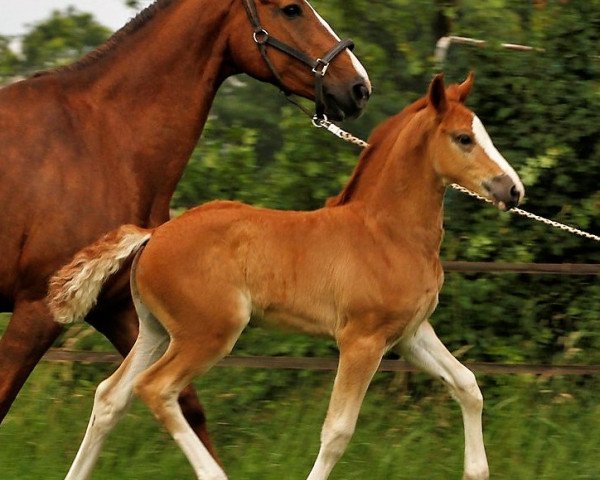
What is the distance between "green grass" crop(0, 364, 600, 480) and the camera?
5.31 m

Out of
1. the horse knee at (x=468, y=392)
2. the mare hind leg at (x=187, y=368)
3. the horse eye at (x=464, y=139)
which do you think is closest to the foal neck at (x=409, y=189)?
the horse eye at (x=464, y=139)

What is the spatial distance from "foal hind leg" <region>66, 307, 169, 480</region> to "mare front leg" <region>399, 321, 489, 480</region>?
3.01 ft

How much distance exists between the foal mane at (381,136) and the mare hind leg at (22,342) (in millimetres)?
1173

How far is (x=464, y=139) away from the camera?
451 centimetres

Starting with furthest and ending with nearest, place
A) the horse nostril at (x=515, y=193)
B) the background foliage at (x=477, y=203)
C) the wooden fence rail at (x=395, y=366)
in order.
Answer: the background foliage at (x=477, y=203)
the wooden fence rail at (x=395, y=366)
the horse nostril at (x=515, y=193)

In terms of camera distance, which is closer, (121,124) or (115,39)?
(121,124)

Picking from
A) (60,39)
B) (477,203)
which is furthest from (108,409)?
(60,39)

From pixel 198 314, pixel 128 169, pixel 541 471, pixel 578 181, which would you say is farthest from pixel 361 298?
pixel 578 181

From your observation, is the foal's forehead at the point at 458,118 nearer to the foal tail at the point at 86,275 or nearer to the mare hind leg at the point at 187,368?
the mare hind leg at the point at 187,368

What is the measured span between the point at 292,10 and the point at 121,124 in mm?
806

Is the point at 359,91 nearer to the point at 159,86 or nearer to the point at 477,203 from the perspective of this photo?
the point at 159,86

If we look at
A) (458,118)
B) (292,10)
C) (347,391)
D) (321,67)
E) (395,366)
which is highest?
(292,10)

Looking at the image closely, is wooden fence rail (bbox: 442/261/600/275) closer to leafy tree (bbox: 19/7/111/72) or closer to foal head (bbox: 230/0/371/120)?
foal head (bbox: 230/0/371/120)

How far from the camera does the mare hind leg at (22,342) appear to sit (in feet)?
15.0
